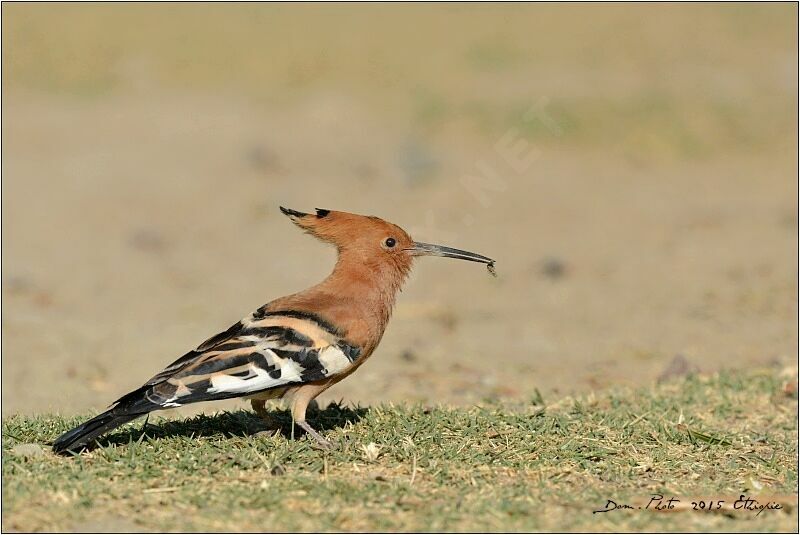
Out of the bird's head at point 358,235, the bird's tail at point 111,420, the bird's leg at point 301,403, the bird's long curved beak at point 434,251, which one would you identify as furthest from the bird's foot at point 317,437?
the bird's long curved beak at point 434,251

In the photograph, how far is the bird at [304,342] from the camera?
14.5 ft

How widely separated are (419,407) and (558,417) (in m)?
0.60

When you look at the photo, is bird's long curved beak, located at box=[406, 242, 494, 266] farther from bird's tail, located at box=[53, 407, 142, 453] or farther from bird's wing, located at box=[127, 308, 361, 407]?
bird's tail, located at box=[53, 407, 142, 453]

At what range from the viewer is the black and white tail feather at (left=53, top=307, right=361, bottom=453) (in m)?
4.37

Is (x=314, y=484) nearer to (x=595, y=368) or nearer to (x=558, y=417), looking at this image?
(x=558, y=417)

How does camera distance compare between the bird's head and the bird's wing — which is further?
the bird's head

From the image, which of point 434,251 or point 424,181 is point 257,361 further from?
point 424,181

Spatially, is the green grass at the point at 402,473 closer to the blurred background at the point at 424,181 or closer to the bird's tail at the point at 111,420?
the bird's tail at the point at 111,420

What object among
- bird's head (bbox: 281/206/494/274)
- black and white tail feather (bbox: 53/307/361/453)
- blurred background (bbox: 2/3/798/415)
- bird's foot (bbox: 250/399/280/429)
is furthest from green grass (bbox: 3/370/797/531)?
blurred background (bbox: 2/3/798/415)

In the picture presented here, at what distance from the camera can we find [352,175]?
1323cm

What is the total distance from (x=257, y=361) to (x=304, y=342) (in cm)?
22

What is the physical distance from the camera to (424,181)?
43.1 feet

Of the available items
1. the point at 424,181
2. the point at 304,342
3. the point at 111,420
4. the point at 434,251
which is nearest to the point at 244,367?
the point at 304,342

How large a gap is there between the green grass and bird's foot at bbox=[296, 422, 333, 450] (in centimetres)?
4
